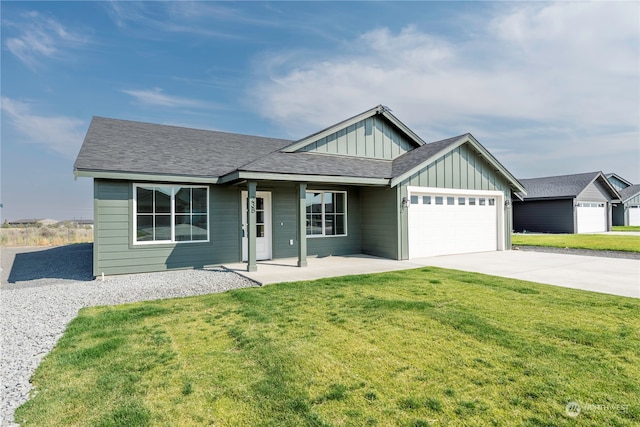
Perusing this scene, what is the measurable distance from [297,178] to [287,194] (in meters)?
2.01

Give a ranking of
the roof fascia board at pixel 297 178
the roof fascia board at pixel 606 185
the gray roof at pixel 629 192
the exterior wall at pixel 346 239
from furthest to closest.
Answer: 1. the gray roof at pixel 629 192
2. the roof fascia board at pixel 606 185
3. the exterior wall at pixel 346 239
4. the roof fascia board at pixel 297 178

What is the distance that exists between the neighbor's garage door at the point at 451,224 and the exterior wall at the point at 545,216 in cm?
1447

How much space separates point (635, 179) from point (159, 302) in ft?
150

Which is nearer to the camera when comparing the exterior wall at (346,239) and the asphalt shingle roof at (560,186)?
the exterior wall at (346,239)

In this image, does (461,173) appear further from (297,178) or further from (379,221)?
(297,178)

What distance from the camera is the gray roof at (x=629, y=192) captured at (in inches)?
1159

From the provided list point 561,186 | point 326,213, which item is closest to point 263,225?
point 326,213

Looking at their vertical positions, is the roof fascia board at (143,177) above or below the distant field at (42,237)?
above

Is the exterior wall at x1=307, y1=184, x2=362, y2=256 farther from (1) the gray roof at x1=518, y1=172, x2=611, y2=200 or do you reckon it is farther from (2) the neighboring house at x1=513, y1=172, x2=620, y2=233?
(1) the gray roof at x1=518, y1=172, x2=611, y2=200

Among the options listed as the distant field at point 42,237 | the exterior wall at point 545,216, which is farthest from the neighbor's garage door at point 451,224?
the distant field at point 42,237

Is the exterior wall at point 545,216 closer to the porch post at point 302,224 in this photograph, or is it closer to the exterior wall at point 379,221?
the exterior wall at point 379,221

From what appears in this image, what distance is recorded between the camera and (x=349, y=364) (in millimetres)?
3279

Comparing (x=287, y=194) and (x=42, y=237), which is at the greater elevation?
(x=287, y=194)
